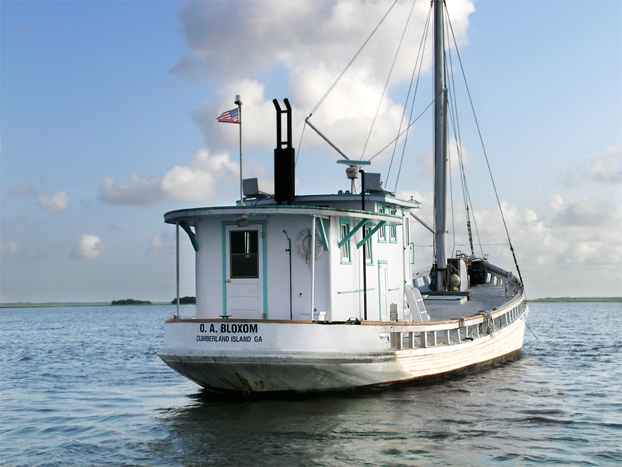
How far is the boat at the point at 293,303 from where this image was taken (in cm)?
1434

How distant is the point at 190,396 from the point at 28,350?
74.5 ft

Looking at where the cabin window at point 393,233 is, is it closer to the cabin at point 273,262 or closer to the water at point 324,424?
the cabin at point 273,262

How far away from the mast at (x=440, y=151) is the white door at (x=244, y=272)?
13541mm

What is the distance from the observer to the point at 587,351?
29766 mm

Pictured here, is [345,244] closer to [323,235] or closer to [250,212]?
[323,235]

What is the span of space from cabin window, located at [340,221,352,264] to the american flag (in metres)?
3.82

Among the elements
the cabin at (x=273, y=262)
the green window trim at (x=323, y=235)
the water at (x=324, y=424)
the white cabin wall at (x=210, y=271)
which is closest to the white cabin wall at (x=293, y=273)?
the cabin at (x=273, y=262)

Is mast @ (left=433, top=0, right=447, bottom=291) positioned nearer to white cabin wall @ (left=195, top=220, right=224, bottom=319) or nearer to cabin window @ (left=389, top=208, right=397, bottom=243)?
cabin window @ (left=389, top=208, right=397, bottom=243)

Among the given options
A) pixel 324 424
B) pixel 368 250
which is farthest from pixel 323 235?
pixel 324 424

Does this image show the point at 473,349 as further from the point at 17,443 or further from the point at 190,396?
the point at 17,443

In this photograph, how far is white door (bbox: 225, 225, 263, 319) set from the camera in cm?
1545

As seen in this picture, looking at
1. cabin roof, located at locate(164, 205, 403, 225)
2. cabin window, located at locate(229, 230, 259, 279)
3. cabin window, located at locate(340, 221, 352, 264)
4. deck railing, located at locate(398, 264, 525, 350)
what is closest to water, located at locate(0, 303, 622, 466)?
deck railing, located at locate(398, 264, 525, 350)

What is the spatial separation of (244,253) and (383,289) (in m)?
4.73

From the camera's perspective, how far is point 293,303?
15.3 meters
